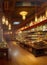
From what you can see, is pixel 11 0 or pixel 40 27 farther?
pixel 40 27

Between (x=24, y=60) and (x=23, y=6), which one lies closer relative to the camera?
(x=24, y=60)

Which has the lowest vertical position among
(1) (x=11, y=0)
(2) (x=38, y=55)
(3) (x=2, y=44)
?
(2) (x=38, y=55)

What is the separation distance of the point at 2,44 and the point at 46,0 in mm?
3240

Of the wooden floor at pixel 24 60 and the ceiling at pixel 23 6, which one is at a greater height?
the ceiling at pixel 23 6

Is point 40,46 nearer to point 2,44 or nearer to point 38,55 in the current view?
point 38,55

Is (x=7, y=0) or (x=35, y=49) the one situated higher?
(x=7, y=0)

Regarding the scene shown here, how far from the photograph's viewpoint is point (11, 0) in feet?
23.1

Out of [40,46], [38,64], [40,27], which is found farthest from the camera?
[40,27]

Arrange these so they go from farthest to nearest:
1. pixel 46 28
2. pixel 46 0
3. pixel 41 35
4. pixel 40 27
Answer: pixel 40 27
pixel 46 28
pixel 41 35
pixel 46 0

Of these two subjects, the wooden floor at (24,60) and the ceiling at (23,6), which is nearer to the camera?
the wooden floor at (24,60)

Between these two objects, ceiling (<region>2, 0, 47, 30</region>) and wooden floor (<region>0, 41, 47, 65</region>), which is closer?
wooden floor (<region>0, 41, 47, 65</region>)

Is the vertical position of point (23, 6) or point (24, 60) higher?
point (23, 6)

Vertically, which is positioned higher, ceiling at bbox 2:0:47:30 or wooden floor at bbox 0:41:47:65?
ceiling at bbox 2:0:47:30

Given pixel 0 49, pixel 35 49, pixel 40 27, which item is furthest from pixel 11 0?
pixel 40 27
